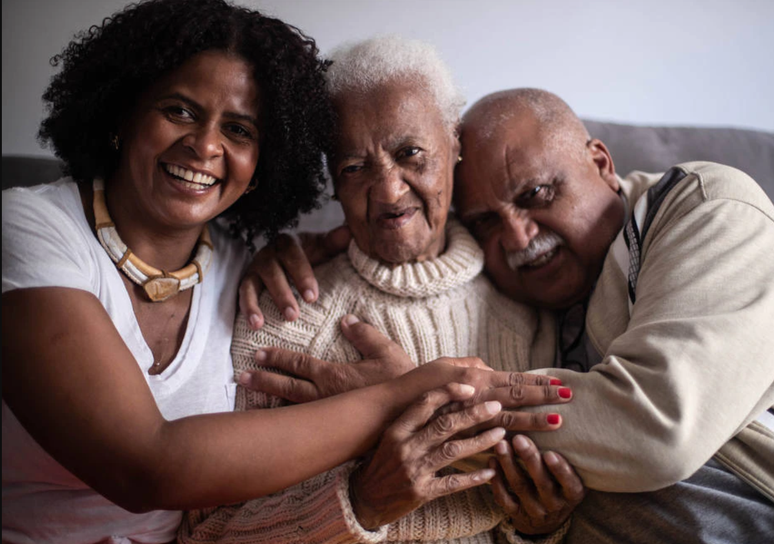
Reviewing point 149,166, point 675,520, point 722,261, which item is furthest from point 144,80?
point 675,520

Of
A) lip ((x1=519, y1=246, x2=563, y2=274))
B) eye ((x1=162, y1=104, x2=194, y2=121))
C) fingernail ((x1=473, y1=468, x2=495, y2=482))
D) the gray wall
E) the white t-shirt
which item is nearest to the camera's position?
the white t-shirt

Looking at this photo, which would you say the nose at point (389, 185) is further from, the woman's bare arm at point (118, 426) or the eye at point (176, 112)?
the woman's bare arm at point (118, 426)

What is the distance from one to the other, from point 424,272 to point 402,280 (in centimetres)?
6

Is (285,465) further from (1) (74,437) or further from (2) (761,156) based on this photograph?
(2) (761,156)

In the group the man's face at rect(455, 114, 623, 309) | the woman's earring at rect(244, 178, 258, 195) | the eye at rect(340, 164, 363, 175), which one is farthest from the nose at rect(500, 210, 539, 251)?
the woman's earring at rect(244, 178, 258, 195)

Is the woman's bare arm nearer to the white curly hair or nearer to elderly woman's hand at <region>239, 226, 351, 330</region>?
elderly woman's hand at <region>239, 226, 351, 330</region>

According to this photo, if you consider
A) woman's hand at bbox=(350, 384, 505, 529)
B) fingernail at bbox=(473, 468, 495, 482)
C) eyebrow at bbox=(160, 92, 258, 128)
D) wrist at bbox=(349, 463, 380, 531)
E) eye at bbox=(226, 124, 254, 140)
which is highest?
eyebrow at bbox=(160, 92, 258, 128)

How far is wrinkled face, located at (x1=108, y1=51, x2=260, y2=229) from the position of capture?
1.43m

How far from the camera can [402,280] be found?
1.65 metres

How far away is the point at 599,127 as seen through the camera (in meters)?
2.21

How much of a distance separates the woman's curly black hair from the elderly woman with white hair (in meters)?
0.10

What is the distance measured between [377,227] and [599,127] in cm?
98

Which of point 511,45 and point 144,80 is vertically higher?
point 144,80

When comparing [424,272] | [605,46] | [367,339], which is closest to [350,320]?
[367,339]
